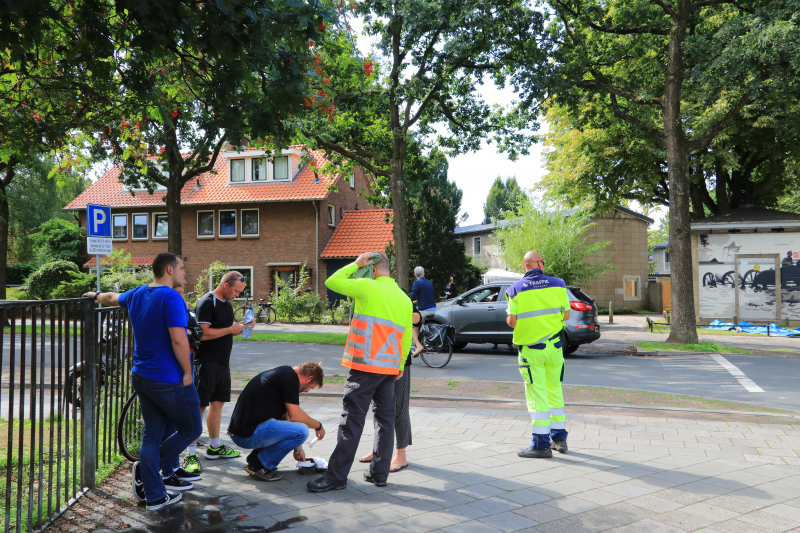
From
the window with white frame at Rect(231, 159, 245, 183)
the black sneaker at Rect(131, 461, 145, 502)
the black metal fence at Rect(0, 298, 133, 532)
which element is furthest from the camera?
the window with white frame at Rect(231, 159, 245, 183)

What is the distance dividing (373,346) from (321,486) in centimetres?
112

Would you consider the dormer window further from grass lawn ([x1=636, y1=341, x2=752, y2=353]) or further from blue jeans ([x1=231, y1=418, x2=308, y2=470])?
blue jeans ([x1=231, y1=418, x2=308, y2=470])

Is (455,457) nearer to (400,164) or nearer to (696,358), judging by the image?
(696,358)

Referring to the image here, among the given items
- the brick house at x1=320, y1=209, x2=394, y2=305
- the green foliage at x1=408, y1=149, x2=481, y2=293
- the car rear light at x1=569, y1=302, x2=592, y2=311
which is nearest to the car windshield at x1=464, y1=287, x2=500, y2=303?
the car rear light at x1=569, y1=302, x2=592, y2=311

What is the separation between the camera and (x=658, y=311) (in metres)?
33.5

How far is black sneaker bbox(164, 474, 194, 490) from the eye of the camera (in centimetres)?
446

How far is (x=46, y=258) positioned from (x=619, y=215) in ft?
110

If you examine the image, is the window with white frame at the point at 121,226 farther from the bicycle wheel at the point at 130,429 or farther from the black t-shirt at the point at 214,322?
the black t-shirt at the point at 214,322

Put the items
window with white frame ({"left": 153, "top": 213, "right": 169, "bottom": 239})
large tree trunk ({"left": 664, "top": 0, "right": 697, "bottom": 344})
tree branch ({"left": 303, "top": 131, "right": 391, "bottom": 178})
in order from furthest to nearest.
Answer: window with white frame ({"left": 153, "top": 213, "right": 169, "bottom": 239}), tree branch ({"left": 303, "top": 131, "right": 391, "bottom": 178}), large tree trunk ({"left": 664, "top": 0, "right": 697, "bottom": 344})

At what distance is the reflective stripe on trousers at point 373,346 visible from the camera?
181 inches

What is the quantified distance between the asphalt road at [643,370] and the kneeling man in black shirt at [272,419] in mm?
6055

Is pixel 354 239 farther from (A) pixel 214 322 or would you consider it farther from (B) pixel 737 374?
(A) pixel 214 322

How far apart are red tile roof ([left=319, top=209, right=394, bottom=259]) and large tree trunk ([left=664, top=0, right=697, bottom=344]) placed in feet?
49.6

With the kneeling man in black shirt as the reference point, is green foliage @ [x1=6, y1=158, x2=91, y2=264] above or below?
above
